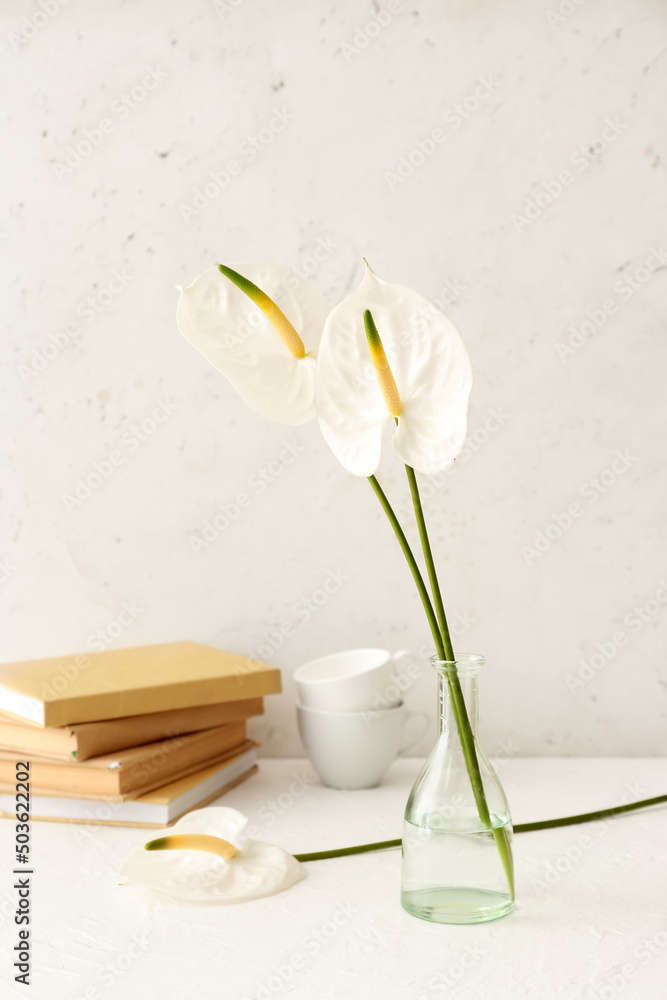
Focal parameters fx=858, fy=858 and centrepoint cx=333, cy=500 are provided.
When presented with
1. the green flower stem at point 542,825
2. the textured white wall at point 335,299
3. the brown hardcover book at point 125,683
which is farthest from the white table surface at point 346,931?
the textured white wall at point 335,299

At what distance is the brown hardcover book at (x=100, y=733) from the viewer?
86cm

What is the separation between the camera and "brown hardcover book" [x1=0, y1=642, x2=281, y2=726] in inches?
33.8

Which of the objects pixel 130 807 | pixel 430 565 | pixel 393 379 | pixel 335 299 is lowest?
pixel 130 807

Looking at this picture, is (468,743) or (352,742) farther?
(352,742)

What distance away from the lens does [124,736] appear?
893mm

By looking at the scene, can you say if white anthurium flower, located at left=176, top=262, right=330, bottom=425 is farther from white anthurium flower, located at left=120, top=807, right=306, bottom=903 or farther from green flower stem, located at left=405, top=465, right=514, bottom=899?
white anthurium flower, located at left=120, top=807, right=306, bottom=903

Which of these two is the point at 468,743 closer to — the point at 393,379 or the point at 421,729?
the point at 393,379

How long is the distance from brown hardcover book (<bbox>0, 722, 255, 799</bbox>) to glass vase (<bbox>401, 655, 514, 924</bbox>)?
0.33 meters

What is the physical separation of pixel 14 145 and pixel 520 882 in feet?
3.41

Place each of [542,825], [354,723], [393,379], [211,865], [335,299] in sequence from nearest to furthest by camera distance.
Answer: [393,379] < [211,865] < [542,825] < [354,723] < [335,299]

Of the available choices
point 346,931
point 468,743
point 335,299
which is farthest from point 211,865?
point 335,299

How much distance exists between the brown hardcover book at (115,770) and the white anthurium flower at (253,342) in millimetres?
432

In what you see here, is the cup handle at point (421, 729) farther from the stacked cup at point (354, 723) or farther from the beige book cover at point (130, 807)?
the beige book cover at point (130, 807)

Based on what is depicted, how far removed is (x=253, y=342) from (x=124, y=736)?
0.47 metres
